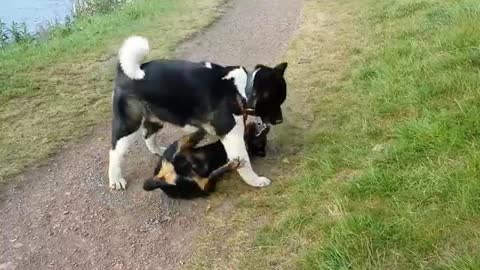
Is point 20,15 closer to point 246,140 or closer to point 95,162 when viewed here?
point 95,162

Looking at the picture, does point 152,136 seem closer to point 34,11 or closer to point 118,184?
point 118,184

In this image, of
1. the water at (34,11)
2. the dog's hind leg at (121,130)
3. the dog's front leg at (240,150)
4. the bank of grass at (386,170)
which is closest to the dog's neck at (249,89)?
the dog's front leg at (240,150)

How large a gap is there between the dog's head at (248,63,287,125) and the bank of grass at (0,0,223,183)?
190cm

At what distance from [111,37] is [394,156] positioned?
5.26 m

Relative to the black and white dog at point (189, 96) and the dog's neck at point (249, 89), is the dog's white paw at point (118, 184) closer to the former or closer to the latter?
the black and white dog at point (189, 96)

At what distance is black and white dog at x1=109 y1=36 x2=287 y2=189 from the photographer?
4.08 m

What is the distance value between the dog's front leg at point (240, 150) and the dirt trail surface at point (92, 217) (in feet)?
1.17

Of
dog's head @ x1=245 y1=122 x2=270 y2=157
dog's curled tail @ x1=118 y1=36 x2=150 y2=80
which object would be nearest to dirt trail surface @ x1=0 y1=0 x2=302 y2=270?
dog's head @ x1=245 y1=122 x2=270 y2=157

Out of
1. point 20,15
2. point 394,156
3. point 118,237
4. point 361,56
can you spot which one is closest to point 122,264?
point 118,237

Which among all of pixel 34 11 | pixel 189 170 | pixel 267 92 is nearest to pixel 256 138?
pixel 267 92

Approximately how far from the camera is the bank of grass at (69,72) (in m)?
5.21

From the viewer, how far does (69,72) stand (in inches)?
266

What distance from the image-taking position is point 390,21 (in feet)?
23.6

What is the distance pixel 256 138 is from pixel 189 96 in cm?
74
